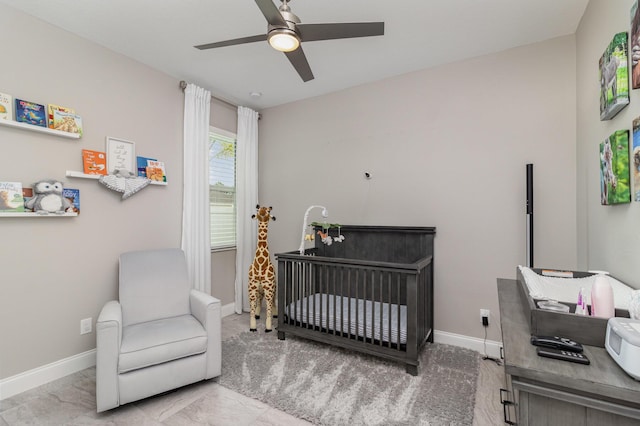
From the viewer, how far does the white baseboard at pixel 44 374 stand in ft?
6.72

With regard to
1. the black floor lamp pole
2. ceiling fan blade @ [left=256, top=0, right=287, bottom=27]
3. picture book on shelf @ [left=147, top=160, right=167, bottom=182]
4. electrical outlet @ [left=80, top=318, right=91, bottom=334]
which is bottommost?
electrical outlet @ [left=80, top=318, right=91, bottom=334]

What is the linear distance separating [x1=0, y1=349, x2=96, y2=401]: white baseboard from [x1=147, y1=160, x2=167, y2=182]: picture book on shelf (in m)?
1.55

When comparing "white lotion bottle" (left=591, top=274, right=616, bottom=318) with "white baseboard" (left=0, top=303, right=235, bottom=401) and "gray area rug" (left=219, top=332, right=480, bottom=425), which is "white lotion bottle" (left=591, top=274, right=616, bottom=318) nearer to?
"gray area rug" (left=219, top=332, right=480, bottom=425)

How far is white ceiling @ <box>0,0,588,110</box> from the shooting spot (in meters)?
2.07

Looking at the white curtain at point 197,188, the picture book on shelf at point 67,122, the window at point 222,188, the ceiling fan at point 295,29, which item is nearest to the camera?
the ceiling fan at point 295,29

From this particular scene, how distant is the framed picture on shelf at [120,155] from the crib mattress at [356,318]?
6.44ft

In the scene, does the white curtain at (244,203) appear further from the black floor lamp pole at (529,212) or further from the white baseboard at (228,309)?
the black floor lamp pole at (529,212)

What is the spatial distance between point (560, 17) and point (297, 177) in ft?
9.00

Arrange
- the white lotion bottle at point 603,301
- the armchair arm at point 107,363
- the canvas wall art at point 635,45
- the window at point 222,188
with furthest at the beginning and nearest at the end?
the window at point 222,188 < the armchair arm at point 107,363 < the canvas wall art at point 635,45 < the white lotion bottle at point 603,301

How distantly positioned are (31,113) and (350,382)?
2972 millimetres

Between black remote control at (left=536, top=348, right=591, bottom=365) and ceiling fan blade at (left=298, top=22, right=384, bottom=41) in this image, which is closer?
black remote control at (left=536, top=348, right=591, bottom=365)

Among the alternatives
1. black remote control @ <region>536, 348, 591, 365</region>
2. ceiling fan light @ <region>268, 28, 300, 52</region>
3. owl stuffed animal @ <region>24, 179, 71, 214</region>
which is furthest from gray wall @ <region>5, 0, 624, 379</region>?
ceiling fan light @ <region>268, 28, 300, 52</region>

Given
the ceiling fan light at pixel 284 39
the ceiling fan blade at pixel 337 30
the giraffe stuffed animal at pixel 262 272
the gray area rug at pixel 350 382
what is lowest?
the gray area rug at pixel 350 382

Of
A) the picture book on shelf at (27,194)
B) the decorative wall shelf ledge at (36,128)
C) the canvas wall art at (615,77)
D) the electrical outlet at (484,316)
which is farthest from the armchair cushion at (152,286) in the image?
the canvas wall art at (615,77)
